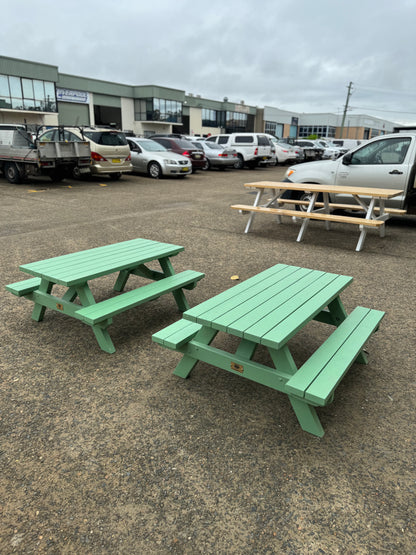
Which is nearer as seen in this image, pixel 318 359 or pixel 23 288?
pixel 318 359

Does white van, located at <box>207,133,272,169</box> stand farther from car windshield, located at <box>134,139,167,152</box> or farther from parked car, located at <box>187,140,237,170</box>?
car windshield, located at <box>134,139,167,152</box>

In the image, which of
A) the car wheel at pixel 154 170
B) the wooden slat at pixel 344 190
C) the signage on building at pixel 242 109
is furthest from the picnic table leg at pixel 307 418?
the signage on building at pixel 242 109

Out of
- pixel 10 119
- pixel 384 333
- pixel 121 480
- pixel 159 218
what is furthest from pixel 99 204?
pixel 10 119

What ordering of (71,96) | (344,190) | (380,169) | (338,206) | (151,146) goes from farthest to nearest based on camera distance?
(71,96) < (151,146) < (380,169) < (338,206) < (344,190)

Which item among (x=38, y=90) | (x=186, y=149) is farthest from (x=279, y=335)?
(x=38, y=90)

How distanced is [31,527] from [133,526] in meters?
0.49

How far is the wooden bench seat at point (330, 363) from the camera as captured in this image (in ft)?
7.57

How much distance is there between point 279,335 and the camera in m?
2.47

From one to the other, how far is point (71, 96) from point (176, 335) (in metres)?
48.7

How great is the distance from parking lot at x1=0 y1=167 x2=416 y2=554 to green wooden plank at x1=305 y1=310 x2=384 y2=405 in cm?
39

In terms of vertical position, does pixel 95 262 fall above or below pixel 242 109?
below

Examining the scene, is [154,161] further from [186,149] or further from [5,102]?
[5,102]

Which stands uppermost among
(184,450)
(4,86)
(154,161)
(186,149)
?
(4,86)

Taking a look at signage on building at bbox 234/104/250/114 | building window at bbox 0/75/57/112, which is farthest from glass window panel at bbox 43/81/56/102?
signage on building at bbox 234/104/250/114
